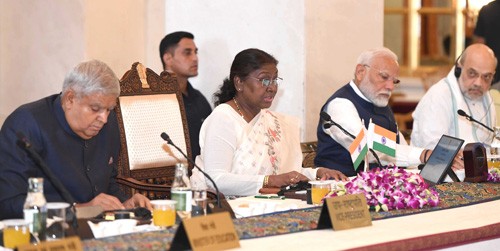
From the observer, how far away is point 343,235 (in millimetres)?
3844

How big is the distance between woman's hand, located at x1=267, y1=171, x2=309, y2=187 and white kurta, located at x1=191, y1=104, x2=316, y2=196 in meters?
0.05

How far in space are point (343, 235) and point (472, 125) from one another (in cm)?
306

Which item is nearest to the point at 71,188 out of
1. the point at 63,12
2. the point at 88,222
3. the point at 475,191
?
the point at 88,222

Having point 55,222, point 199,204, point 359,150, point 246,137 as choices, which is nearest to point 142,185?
point 246,137

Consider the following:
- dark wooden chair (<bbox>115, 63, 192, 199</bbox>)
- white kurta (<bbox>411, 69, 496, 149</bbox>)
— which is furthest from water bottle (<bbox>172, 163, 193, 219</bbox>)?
white kurta (<bbox>411, 69, 496, 149</bbox>)

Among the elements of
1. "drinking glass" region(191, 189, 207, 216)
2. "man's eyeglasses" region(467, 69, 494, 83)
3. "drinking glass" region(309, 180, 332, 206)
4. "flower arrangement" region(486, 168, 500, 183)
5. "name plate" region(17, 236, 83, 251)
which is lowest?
"flower arrangement" region(486, 168, 500, 183)

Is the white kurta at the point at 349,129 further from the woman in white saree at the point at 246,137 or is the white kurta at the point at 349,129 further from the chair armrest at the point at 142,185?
the chair armrest at the point at 142,185

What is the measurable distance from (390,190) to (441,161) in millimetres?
957

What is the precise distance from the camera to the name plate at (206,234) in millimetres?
3396

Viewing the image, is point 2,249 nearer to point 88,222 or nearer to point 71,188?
Answer: point 88,222

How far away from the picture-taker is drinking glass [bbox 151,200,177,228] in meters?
3.81

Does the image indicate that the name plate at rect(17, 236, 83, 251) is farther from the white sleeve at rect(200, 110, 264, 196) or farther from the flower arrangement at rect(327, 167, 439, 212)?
the white sleeve at rect(200, 110, 264, 196)

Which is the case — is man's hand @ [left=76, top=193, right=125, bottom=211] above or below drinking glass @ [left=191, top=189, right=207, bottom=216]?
below

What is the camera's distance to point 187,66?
23.6ft
